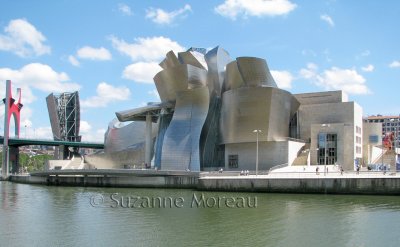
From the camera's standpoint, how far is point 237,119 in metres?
53.1

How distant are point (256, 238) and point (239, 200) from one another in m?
13.4

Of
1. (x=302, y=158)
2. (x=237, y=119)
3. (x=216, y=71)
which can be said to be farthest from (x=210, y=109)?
(x=302, y=158)

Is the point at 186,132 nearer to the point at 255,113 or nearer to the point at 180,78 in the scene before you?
the point at 180,78

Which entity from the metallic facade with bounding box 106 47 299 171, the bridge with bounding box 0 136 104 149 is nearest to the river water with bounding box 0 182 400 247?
the metallic facade with bounding box 106 47 299 171

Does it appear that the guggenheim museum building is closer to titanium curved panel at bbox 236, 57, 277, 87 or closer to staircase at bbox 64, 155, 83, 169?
titanium curved panel at bbox 236, 57, 277, 87

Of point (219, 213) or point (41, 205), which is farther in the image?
point (41, 205)

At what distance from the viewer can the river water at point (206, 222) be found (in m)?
18.5

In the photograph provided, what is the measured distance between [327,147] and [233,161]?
38.8 feet

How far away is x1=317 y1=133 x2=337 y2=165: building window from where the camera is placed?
57.0 meters

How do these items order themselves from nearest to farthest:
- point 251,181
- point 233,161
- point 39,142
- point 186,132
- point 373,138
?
point 251,181, point 186,132, point 233,161, point 373,138, point 39,142

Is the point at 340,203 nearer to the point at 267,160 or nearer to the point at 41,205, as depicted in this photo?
the point at 41,205

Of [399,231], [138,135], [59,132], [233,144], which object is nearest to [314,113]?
[233,144]

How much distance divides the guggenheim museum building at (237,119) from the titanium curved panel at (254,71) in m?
0.10

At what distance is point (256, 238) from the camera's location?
62.0 feet
